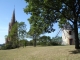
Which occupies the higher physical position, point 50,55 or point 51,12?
point 51,12

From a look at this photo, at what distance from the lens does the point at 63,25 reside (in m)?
28.4

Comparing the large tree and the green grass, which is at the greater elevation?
the large tree

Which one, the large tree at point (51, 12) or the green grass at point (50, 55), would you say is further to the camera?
the large tree at point (51, 12)

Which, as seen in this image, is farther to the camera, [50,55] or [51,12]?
[51,12]

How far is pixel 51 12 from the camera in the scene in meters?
23.5

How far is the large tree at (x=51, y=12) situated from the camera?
875 inches

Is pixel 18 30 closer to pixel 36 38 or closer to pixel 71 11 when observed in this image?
pixel 36 38

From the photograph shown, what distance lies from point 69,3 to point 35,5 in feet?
15.5

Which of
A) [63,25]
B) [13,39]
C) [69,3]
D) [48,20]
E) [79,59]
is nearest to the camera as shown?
[79,59]

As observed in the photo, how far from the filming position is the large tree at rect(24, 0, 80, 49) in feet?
72.9

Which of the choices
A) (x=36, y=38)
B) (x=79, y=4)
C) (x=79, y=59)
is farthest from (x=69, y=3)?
(x=36, y=38)

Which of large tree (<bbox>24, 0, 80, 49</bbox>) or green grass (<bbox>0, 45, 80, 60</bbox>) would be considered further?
large tree (<bbox>24, 0, 80, 49</bbox>)

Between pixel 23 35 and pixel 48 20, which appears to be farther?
pixel 23 35

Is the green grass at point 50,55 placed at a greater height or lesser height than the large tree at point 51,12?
lesser
